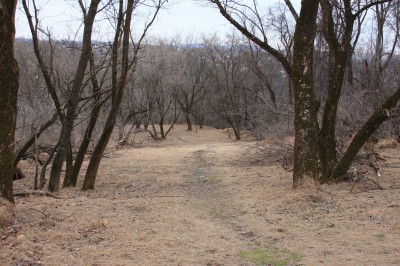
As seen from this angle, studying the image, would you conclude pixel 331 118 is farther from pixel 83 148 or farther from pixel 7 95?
pixel 7 95

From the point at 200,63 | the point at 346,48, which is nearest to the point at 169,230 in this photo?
the point at 346,48

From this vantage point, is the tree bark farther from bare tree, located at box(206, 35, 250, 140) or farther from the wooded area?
bare tree, located at box(206, 35, 250, 140)

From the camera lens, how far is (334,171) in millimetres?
9398

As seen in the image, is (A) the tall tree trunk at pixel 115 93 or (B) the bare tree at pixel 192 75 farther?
(B) the bare tree at pixel 192 75

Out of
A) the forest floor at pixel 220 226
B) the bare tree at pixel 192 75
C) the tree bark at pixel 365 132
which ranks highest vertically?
the bare tree at pixel 192 75

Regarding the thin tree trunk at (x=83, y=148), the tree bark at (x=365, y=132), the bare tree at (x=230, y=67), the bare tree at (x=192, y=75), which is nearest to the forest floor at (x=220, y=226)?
the tree bark at (x=365, y=132)

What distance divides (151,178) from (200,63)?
2987 cm

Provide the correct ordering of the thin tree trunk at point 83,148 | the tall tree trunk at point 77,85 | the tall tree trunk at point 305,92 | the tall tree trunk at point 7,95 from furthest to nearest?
the thin tree trunk at point 83,148 < the tall tree trunk at point 77,85 < the tall tree trunk at point 305,92 < the tall tree trunk at point 7,95

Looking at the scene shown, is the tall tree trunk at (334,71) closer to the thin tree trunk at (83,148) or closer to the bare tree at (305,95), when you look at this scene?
the bare tree at (305,95)

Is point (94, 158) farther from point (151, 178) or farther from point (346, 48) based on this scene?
point (346, 48)

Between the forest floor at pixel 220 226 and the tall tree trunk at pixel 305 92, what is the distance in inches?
21.0

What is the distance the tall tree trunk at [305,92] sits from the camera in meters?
8.05

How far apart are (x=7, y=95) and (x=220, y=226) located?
3.61m

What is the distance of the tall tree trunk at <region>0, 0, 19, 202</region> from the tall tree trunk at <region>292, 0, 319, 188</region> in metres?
5.03
